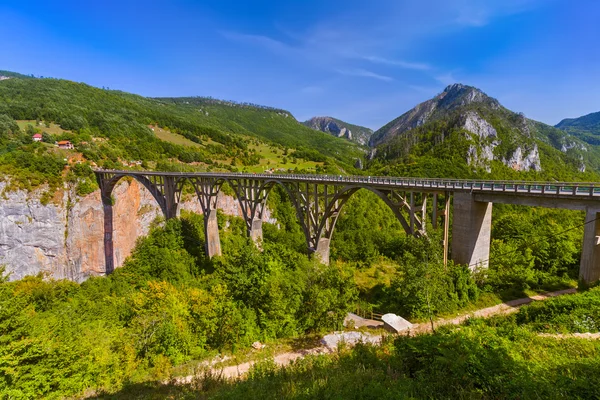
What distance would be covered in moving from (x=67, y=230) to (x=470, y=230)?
49509 millimetres

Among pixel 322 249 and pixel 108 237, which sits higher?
pixel 322 249

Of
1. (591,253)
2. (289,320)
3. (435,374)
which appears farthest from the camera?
(289,320)

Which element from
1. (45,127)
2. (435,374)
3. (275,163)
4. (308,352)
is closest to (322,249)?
(308,352)

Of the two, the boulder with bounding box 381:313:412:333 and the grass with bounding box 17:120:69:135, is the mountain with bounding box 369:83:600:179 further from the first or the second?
the grass with bounding box 17:120:69:135

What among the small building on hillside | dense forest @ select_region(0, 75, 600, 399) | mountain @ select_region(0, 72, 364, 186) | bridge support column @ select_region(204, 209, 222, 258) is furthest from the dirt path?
the small building on hillside

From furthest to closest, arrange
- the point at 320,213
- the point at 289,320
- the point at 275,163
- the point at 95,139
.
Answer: the point at 275,163 → the point at 95,139 → the point at 320,213 → the point at 289,320

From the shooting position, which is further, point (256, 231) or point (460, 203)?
point (256, 231)

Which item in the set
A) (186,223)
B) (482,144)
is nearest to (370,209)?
(186,223)

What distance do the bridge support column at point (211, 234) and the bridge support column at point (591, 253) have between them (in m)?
35.7

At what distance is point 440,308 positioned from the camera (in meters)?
16.8

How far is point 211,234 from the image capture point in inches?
1506

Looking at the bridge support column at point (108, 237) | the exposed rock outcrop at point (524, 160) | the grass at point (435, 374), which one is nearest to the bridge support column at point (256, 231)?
the grass at point (435, 374)

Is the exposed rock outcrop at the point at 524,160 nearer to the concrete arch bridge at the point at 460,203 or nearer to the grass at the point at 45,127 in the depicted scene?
the concrete arch bridge at the point at 460,203

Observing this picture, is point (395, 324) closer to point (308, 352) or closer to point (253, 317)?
point (308, 352)
